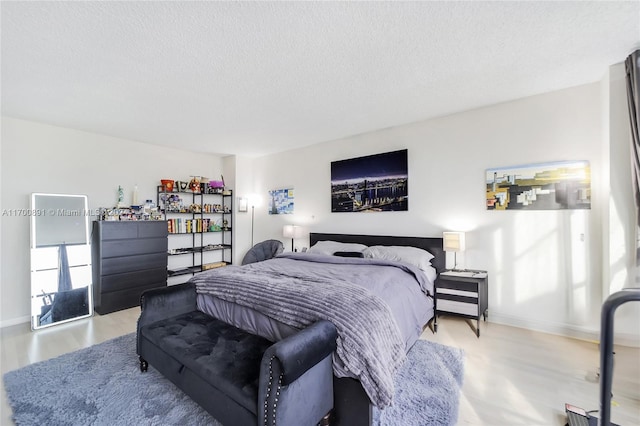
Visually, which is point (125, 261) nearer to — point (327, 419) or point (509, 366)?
point (327, 419)

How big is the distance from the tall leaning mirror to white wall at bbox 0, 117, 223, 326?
0.80 ft

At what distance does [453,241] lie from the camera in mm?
3148

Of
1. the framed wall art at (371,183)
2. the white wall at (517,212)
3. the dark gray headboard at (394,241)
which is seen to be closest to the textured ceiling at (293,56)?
the white wall at (517,212)

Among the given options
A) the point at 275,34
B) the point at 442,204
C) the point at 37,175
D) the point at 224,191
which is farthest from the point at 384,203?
the point at 37,175

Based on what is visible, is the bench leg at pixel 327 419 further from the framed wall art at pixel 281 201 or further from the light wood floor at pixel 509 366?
the framed wall art at pixel 281 201

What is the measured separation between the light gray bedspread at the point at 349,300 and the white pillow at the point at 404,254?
0.79 feet

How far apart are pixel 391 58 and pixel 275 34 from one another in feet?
3.03

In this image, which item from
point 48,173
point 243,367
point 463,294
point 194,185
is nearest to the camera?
point 243,367

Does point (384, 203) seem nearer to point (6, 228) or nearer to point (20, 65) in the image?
point (20, 65)

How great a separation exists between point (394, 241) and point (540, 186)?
169cm

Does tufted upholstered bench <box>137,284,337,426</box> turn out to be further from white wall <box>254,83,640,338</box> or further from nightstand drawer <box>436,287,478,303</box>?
white wall <box>254,83,640,338</box>

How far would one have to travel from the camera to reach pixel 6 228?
10.9ft

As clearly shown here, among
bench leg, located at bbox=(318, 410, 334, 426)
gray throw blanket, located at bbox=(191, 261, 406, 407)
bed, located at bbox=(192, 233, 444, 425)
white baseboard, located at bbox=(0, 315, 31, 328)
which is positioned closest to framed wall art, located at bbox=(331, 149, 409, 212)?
bed, located at bbox=(192, 233, 444, 425)

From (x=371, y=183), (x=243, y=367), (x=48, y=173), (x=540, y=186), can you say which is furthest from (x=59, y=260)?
(x=540, y=186)
